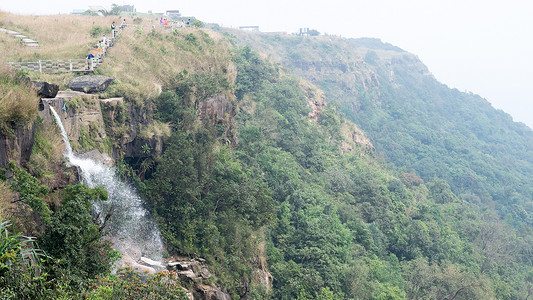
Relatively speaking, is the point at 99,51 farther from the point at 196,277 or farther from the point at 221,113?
the point at 196,277

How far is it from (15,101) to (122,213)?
7685 mm

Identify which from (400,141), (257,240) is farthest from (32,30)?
(400,141)

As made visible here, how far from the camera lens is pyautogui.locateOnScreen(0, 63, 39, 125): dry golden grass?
1255 centimetres

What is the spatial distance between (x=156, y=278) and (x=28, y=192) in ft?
14.8

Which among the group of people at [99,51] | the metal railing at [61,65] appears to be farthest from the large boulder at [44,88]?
the group of people at [99,51]

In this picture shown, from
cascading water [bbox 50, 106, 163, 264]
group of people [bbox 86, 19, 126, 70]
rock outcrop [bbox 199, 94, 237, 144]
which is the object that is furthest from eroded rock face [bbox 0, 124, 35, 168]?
rock outcrop [bbox 199, 94, 237, 144]

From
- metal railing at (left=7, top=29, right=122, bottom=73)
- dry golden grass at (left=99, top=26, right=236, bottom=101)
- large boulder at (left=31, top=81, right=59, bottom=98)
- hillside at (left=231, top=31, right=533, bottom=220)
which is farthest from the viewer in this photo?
hillside at (left=231, top=31, right=533, bottom=220)

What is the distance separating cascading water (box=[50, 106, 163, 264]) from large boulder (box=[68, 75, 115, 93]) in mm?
4078

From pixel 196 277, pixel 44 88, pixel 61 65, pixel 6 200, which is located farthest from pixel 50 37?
pixel 6 200

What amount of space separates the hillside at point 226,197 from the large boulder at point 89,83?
0.49 metres

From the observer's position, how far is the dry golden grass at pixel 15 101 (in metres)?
12.5

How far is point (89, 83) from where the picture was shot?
68.3ft

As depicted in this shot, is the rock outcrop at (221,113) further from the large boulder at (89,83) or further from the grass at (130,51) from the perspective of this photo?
the large boulder at (89,83)

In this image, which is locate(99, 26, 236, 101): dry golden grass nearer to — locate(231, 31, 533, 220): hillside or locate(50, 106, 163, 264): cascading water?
locate(50, 106, 163, 264): cascading water
